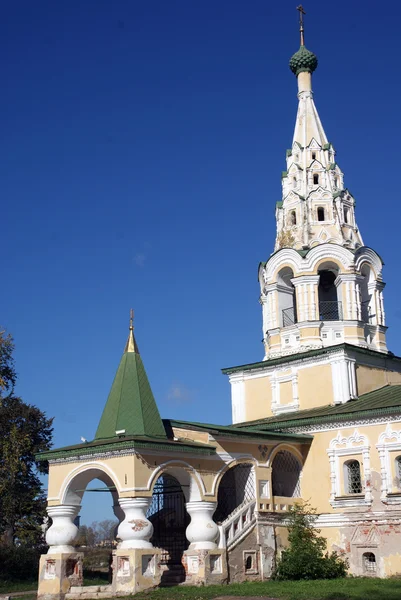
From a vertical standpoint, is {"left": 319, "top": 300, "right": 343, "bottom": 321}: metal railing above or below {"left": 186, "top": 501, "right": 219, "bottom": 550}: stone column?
above

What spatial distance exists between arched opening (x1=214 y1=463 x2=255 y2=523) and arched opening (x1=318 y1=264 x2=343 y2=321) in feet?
22.7

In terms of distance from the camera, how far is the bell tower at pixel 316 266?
27.0m

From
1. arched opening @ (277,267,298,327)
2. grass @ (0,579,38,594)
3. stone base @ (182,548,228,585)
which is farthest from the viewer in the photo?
arched opening @ (277,267,298,327)

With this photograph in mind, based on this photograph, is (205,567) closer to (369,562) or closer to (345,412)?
(369,562)

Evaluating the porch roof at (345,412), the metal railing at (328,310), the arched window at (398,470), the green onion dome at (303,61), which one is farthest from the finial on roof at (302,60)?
the arched window at (398,470)

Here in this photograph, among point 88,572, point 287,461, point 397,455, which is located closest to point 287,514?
point 287,461

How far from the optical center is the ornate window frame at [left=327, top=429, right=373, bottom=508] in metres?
22.3

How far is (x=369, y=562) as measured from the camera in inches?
866

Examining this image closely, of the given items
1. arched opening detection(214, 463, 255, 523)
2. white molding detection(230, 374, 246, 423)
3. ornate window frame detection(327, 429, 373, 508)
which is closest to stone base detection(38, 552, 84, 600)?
arched opening detection(214, 463, 255, 523)

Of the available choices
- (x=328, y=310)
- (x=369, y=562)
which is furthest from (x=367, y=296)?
(x=369, y=562)

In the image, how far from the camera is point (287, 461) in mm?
24344

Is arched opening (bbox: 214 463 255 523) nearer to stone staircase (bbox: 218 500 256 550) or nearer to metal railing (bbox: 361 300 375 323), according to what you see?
stone staircase (bbox: 218 500 256 550)

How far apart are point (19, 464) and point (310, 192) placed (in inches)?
570

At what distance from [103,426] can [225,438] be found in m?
3.31
